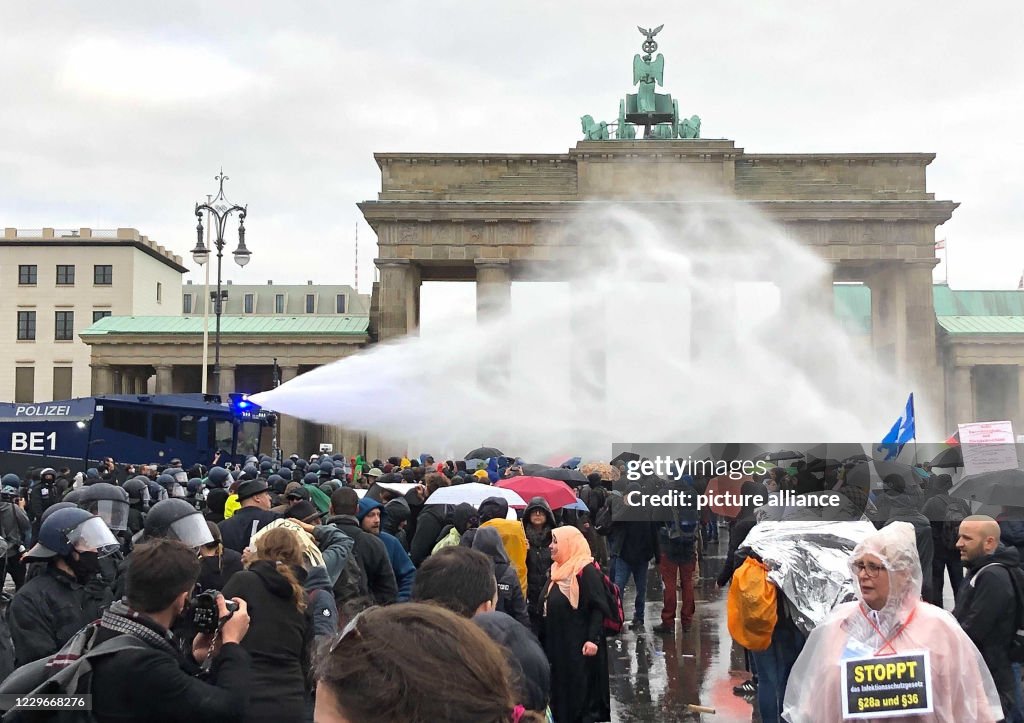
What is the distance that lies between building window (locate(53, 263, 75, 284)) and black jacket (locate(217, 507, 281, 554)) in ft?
271

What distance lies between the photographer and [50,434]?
36719 mm

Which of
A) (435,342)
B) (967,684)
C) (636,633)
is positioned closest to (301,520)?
(967,684)

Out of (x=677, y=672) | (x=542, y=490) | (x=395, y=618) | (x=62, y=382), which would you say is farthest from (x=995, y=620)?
(x=62, y=382)

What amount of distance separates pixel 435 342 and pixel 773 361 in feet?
54.6

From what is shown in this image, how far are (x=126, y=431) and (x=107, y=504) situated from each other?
30301mm

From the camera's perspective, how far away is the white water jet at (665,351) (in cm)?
4809

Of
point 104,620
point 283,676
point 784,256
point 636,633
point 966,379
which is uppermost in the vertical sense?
point 784,256

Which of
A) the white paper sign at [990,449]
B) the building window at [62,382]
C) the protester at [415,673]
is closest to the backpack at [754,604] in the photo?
the protester at [415,673]

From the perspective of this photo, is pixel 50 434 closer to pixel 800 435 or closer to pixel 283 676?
pixel 800 435

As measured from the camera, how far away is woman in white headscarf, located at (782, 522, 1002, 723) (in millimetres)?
5020

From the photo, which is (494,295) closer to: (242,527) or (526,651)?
(242,527)

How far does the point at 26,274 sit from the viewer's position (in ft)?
284

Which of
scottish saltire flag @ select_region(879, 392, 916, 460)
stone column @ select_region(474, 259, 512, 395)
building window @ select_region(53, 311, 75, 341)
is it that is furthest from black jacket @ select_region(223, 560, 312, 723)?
building window @ select_region(53, 311, 75, 341)

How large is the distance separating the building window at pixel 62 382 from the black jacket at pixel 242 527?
80.0m
